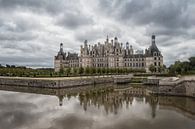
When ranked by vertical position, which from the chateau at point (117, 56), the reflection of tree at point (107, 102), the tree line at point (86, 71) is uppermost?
the chateau at point (117, 56)

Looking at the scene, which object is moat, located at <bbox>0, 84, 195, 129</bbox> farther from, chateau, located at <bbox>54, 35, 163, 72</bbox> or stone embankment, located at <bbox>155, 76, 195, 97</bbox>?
chateau, located at <bbox>54, 35, 163, 72</bbox>

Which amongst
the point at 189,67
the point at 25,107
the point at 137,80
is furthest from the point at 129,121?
the point at 189,67

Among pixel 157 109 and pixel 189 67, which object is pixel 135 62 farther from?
pixel 157 109

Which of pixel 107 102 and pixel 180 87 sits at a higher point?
pixel 180 87

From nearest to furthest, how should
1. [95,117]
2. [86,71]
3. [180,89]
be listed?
[95,117] < [180,89] < [86,71]

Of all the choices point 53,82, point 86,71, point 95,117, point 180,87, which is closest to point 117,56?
point 86,71

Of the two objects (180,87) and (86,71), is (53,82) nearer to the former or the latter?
(180,87)

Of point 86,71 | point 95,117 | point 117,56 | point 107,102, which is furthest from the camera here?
point 117,56

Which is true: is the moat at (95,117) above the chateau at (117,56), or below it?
below

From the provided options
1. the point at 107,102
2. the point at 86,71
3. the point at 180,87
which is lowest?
the point at 107,102

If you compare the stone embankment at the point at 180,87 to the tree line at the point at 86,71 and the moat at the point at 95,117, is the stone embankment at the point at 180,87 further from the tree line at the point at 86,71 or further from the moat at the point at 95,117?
the tree line at the point at 86,71

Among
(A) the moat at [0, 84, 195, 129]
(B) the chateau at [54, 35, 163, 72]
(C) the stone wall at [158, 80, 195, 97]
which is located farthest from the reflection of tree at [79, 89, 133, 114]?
(B) the chateau at [54, 35, 163, 72]

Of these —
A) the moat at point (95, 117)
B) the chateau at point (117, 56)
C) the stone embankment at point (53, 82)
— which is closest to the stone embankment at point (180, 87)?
the moat at point (95, 117)

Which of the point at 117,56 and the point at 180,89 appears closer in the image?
the point at 180,89
